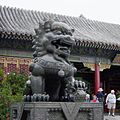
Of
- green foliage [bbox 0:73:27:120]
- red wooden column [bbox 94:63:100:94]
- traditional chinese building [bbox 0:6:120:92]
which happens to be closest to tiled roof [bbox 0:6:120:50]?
traditional chinese building [bbox 0:6:120:92]

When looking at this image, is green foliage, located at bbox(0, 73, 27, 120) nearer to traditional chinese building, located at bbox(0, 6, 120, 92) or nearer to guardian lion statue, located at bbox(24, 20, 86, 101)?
traditional chinese building, located at bbox(0, 6, 120, 92)

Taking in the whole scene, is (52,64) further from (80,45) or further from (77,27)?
(77,27)

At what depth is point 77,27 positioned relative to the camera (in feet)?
59.2

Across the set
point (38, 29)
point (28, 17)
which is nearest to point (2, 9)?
→ point (28, 17)

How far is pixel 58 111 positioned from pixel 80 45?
1081 cm

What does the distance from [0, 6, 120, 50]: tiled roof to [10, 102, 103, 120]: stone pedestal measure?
8722mm

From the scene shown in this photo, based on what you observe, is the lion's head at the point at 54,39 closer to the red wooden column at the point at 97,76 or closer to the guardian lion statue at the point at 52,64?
the guardian lion statue at the point at 52,64

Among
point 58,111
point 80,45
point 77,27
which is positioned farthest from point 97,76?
point 58,111

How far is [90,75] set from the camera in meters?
20.4

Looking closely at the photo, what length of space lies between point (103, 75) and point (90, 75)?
887 millimetres

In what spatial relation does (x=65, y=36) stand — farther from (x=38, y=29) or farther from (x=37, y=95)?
(x=37, y=95)

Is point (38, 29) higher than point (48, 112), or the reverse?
point (38, 29)

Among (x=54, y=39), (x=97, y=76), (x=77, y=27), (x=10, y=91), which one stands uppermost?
(x=77, y=27)

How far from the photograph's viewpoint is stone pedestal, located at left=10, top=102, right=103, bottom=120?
4.41 m
